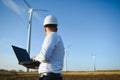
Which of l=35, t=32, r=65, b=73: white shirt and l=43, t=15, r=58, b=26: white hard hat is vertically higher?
l=43, t=15, r=58, b=26: white hard hat

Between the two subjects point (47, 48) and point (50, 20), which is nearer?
point (47, 48)

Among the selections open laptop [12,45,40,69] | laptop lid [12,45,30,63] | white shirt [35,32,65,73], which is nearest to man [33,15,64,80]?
white shirt [35,32,65,73]

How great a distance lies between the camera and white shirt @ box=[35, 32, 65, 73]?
16.1 feet

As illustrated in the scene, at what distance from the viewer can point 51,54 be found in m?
4.98

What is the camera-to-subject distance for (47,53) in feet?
16.2

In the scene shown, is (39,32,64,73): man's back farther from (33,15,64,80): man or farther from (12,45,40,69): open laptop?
(12,45,40,69): open laptop

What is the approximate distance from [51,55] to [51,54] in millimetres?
21

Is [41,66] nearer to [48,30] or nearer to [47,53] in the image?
[47,53]

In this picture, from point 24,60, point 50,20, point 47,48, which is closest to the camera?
point 47,48

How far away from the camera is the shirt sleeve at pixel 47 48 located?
16.1 ft

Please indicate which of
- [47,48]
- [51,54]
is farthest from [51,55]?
[47,48]

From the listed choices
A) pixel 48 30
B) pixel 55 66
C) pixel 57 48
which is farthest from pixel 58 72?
pixel 48 30

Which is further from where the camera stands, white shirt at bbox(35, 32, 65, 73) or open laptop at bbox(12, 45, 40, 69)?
open laptop at bbox(12, 45, 40, 69)

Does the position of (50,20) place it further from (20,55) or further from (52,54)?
(20,55)
